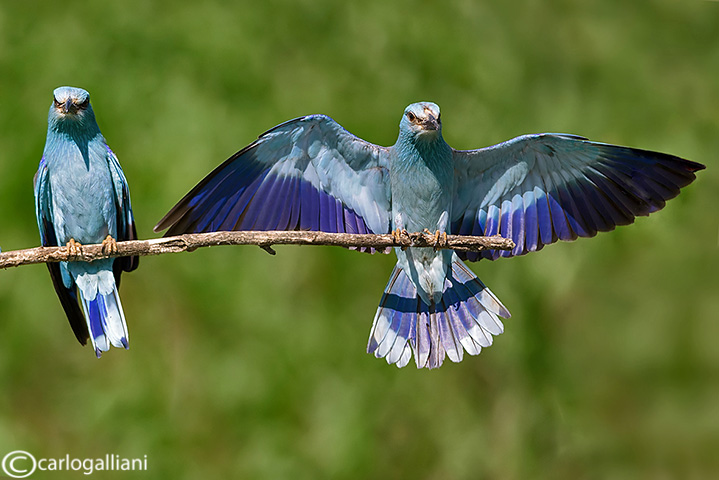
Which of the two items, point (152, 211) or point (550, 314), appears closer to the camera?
point (152, 211)

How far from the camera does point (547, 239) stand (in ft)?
15.7

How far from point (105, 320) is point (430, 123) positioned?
226cm

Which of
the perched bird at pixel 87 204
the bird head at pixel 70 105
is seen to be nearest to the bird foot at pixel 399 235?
the perched bird at pixel 87 204

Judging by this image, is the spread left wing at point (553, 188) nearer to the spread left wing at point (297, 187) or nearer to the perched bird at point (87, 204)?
the spread left wing at point (297, 187)

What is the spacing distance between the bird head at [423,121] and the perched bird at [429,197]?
10 millimetres

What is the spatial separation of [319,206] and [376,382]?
3785 millimetres

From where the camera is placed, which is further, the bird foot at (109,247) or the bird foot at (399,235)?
the bird foot at (399,235)

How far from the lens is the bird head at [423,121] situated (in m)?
4.33

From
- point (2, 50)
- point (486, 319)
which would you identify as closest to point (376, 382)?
point (486, 319)

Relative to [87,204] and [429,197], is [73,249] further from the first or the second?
[429,197]

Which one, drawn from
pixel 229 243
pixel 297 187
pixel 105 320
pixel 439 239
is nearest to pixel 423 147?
pixel 439 239

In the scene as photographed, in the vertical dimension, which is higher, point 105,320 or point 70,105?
point 70,105

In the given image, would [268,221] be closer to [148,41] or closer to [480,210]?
[480,210]

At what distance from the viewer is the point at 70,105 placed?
4410 mm
